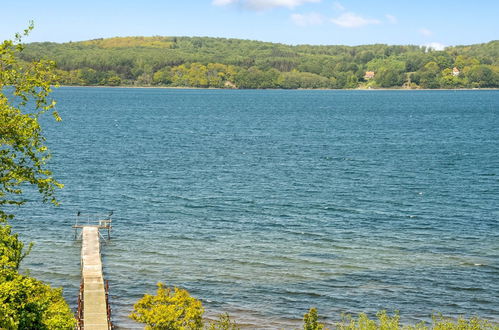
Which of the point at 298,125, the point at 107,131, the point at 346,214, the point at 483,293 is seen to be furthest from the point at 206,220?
the point at 298,125

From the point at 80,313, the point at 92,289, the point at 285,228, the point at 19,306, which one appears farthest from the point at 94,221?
the point at 19,306

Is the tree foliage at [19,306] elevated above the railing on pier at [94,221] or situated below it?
above

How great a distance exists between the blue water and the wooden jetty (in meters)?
1.22

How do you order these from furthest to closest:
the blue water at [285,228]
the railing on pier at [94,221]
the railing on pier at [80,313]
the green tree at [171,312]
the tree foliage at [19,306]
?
1. the railing on pier at [94,221]
2. the blue water at [285,228]
3. the railing on pier at [80,313]
4. the green tree at [171,312]
5. the tree foliage at [19,306]

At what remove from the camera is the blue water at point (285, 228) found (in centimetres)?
4478

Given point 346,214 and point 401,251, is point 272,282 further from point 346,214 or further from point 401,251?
point 346,214

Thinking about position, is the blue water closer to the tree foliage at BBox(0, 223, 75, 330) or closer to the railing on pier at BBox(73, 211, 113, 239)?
the railing on pier at BBox(73, 211, 113, 239)

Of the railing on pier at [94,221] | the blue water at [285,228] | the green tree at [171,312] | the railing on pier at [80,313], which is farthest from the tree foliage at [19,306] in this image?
the railing on pier at [94,221]

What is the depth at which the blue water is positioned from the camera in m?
44.8

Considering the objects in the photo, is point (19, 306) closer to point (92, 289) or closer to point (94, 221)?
point (92, 289)

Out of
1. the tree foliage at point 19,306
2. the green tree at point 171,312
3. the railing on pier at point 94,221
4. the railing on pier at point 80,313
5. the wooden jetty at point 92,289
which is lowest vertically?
the railing on pier at point 80,313

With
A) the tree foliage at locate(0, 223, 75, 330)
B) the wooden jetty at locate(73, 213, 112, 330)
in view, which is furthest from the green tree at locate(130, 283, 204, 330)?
the wooden jetty at locate(73, 213, 112, 330)

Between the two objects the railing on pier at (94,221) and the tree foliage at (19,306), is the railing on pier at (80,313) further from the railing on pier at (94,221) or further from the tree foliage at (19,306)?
the railing on pier at (94,221)

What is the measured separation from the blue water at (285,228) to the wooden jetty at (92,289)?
1222 mm
